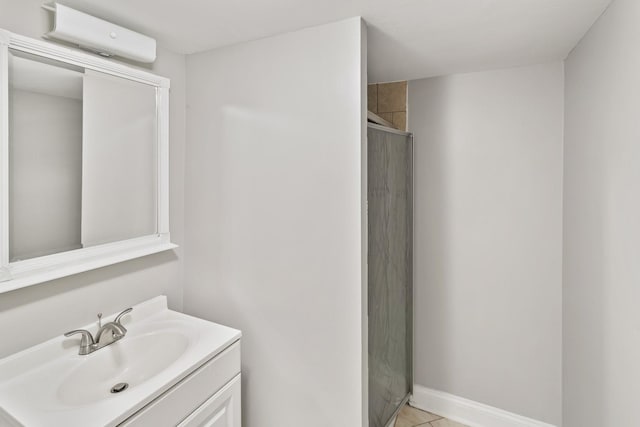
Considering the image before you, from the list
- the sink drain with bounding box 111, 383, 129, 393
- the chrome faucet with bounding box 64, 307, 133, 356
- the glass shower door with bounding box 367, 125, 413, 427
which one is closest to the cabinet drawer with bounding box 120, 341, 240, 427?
the sink drain with bounding box 111, 383, 129, 393

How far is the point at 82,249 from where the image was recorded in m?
1.51

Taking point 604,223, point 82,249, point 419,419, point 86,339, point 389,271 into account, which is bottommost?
point 419,419

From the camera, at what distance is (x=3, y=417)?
1.12m

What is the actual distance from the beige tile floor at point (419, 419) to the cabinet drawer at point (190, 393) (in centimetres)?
137

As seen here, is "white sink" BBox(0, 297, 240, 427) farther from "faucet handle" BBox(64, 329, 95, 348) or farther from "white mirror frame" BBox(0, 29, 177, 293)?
"white mirror frame" BBox(0, 29, 177, 293)

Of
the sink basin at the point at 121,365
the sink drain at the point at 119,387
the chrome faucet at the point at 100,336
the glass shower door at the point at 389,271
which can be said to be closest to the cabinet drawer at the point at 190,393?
the sink basin at the point at 121,365

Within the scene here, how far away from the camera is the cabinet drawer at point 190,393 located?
1193 millimetres

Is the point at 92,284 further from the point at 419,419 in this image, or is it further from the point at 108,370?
the point at 419,419

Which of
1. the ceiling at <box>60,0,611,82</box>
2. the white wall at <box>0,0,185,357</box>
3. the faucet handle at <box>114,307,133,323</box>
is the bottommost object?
the faucet handle at <box>114,307,133,323</box>

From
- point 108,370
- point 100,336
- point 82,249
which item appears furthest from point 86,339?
point 82,249

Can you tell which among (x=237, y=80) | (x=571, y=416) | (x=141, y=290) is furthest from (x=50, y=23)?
(x=571, y=416)

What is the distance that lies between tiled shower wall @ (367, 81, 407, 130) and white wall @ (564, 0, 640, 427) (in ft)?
3.11

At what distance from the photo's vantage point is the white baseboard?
7.38ft

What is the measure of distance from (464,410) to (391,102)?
2.14 m
